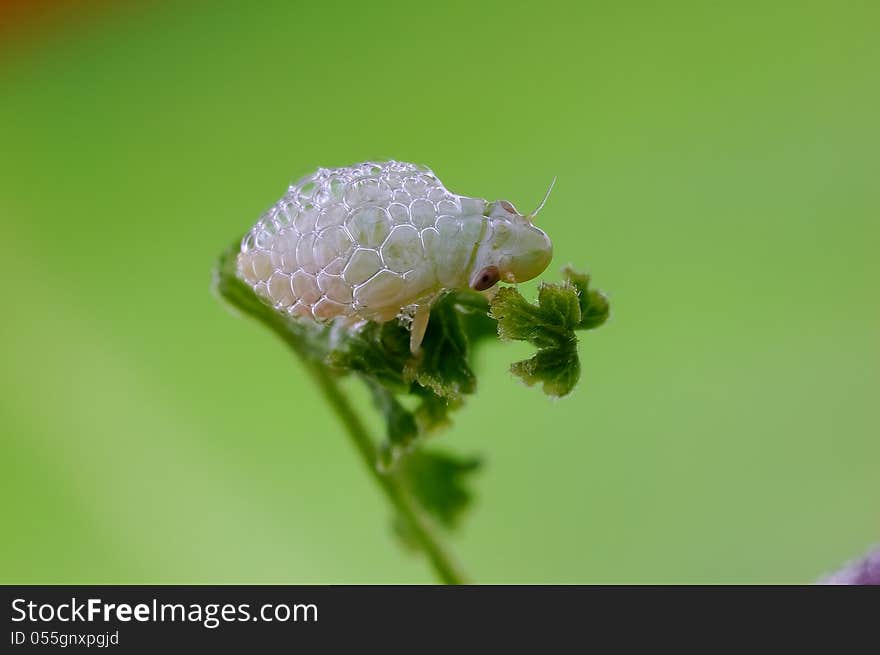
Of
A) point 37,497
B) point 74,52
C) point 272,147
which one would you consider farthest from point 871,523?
point 74,52

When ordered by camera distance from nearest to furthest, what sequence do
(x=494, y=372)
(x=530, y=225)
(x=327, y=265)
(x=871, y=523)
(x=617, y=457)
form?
(x=327, y=265), (x=530, y=225), (x=871, y=523), (x=617, y=457), (x=494, y=372)

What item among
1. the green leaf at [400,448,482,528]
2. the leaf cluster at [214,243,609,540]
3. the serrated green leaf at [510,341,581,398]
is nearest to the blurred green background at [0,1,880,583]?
the green leaf at [400,448,482,528]

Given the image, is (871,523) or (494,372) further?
(494,372)

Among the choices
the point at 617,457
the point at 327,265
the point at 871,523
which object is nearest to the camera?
the point at 327,265

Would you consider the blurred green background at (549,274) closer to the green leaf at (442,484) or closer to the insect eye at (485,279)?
the green leaf at (442,484)

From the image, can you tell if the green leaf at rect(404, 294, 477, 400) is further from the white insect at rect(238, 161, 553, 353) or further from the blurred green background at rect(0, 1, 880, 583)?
the blurred green background at rect(0, 1, 880, 583)

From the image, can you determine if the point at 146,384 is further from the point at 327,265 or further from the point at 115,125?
the point at 327,265

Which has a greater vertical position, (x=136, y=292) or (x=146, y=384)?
(x=136, y=292)

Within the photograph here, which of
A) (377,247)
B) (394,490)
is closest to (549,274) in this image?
(394,490)
